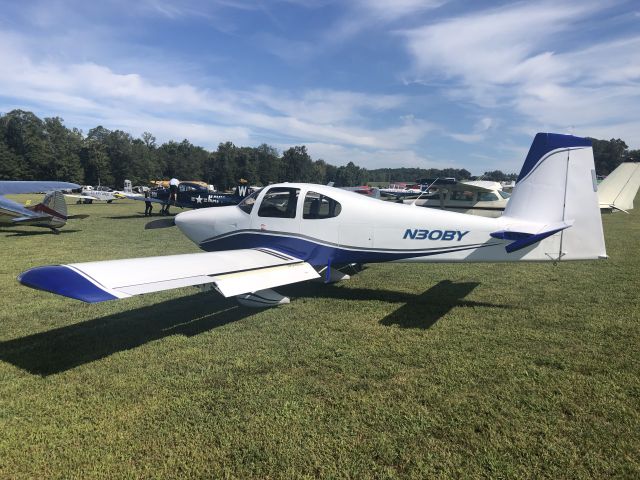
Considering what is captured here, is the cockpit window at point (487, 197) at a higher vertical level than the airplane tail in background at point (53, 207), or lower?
higher

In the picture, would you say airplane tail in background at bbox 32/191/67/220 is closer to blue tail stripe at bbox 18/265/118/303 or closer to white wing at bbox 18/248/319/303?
white wing at bbox 18/248/319/303

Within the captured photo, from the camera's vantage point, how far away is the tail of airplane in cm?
519

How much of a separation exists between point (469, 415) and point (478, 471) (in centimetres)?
62

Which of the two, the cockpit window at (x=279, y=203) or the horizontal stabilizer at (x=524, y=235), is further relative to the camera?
the cockpit window at (x=279, y=203)

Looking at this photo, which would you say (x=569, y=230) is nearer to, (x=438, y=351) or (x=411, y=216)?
(x=411, y=216)

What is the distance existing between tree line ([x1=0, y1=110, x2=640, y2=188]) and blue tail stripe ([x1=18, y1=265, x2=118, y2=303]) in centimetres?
9126

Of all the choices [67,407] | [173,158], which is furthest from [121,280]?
[173,158]

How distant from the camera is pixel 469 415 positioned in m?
3.10

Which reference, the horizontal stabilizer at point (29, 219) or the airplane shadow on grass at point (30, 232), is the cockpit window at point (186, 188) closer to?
the airplane shadow on grass at point (30, 232)

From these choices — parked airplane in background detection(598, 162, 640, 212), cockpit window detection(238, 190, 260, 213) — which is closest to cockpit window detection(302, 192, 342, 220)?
cockpit window detection(238, 190, 260, 213)

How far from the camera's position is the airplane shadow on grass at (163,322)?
13.8 feet

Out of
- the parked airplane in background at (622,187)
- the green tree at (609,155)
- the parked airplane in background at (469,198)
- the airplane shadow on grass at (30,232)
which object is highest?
the green tree at (609,155)

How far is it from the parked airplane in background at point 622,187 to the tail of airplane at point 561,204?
43.4 feet

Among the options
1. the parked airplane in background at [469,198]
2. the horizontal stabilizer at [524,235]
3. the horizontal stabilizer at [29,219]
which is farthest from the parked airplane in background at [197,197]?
the horizontal stabilizer at [524,235]
